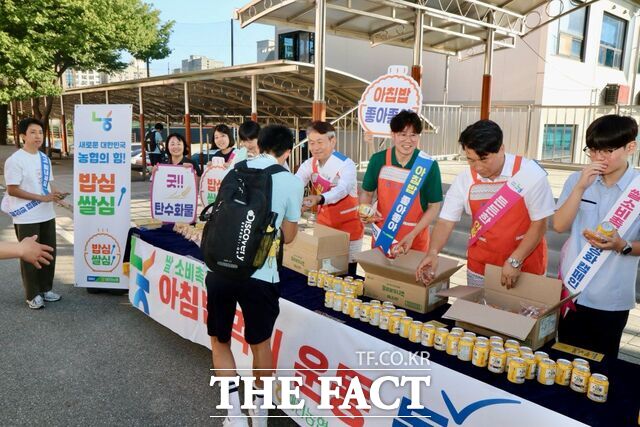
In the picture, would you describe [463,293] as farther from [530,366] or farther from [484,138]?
[484,138]

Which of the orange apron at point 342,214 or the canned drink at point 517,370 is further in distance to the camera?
the orange apron at point 342,214

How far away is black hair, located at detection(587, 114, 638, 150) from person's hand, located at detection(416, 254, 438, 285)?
2.95 ft

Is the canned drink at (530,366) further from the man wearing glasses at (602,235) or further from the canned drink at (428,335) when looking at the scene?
the man wearing glasses at (602,235)

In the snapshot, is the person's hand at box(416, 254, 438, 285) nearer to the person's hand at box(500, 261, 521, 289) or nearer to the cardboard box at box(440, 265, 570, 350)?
the cardboard box at box(440, 265, 570, 350)

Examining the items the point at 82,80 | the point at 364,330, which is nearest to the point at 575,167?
the point at 364,330

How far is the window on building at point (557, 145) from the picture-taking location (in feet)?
37.2

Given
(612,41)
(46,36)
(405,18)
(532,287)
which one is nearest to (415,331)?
(532,287)

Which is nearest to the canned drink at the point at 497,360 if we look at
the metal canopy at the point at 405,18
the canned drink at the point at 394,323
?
the canned drink at the point at 394,323

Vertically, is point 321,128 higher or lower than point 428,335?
higher

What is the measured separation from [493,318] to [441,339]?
237 millimetres

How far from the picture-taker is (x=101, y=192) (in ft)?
15.1

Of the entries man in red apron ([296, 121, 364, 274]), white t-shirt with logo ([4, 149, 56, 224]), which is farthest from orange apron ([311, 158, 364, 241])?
white t-shirt with logo ([4, 149, 56, 224])

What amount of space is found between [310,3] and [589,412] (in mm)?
6142

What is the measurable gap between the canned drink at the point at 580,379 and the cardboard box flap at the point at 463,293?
1.89 ft
